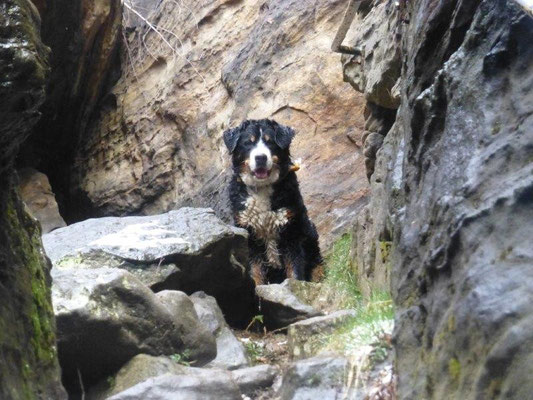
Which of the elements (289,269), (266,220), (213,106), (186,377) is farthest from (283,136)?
(186,377)

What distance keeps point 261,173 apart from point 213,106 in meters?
2.83

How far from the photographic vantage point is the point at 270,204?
9.82 m

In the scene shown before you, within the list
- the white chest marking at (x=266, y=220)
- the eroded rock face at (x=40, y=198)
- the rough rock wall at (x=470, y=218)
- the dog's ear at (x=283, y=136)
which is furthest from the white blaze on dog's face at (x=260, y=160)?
the rough rock wall at (x=470, y=218)

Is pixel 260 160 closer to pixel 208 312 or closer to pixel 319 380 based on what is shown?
pixel 208 312

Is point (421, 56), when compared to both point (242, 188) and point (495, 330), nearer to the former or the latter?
point (495, 330)

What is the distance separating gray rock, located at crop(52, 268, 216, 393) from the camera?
14.7 ft

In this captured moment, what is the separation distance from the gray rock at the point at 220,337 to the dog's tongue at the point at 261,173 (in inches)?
134

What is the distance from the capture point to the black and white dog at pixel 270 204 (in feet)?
31.4

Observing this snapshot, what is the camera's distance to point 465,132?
116 inches

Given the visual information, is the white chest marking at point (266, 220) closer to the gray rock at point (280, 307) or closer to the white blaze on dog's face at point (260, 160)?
the white blaze on dog's face at point (260, 160)

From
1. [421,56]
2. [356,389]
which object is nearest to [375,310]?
[356,389]

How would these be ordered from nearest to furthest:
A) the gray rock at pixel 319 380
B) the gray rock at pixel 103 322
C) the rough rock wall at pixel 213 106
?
the gray rock at pixel 319 380 → the gray rock at pixel 103 322 → the rough rock wall at pixel 213 106

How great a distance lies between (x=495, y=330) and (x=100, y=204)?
11.2 meters

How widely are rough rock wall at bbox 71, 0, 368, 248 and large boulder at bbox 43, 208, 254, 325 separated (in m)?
3.20
